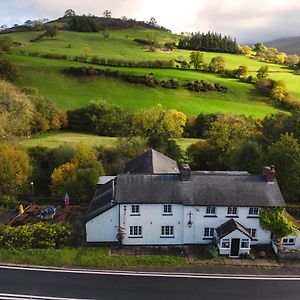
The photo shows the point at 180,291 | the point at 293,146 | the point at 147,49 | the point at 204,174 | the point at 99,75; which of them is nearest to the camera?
the point at 180,291

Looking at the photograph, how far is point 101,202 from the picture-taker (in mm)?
40406

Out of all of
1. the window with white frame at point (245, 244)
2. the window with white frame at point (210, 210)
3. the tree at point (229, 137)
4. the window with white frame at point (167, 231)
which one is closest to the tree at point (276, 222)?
the window with white frame at point (245, 244)

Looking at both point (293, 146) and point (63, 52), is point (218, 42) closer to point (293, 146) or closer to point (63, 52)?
point (63, 52)

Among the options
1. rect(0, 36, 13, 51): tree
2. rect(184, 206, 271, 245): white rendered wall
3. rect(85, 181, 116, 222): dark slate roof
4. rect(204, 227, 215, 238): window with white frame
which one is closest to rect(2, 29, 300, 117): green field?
rect(0, 36, 13, 51): tree

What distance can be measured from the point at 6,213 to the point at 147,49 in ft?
359

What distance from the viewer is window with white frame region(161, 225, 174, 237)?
3816 cm

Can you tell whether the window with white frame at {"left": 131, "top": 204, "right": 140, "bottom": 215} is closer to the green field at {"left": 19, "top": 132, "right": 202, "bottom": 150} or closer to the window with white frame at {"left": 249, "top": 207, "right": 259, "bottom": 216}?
the window with white frame at {"left": 249, "top": 207, "right": 259, "bottom": 216}

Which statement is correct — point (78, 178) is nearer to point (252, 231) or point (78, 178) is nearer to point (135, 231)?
point (135, 231)

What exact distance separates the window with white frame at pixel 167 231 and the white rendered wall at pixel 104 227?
4680 millimetres

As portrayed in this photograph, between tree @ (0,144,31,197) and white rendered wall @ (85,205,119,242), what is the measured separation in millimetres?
16112

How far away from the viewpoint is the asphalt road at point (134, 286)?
97.5ft

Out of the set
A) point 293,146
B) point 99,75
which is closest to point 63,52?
point 99,75

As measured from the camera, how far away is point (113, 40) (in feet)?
518

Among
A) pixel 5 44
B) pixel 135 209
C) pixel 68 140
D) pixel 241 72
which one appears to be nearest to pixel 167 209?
pixel 135 209
